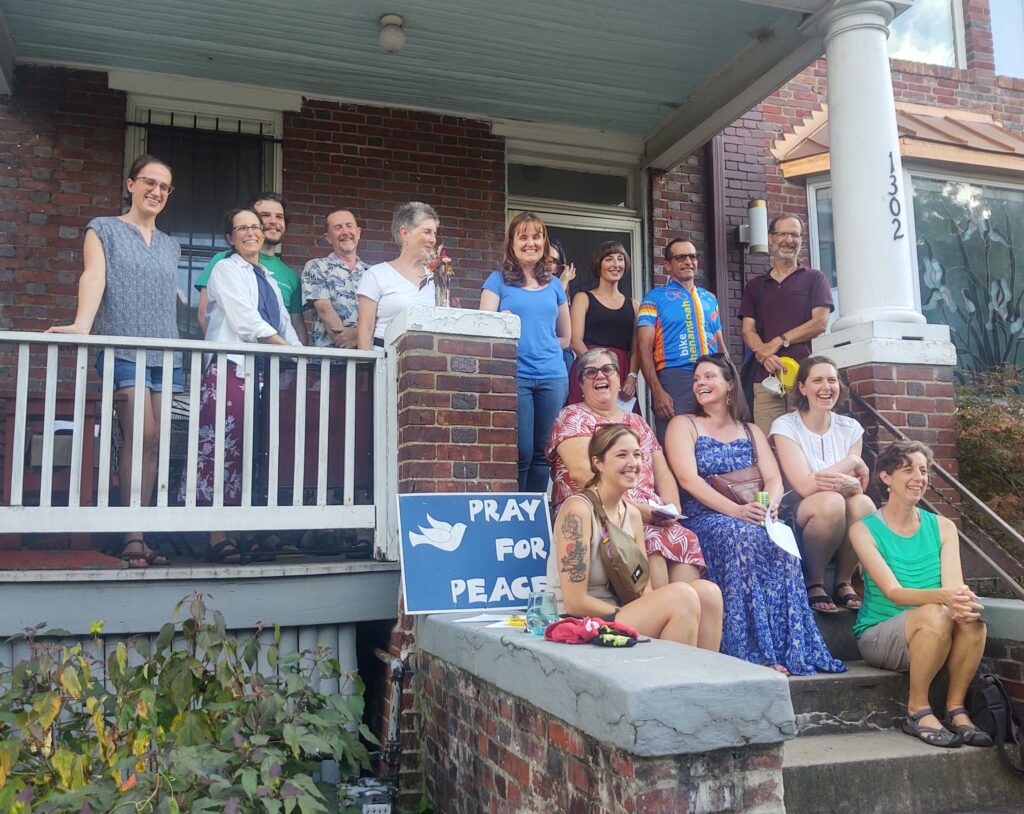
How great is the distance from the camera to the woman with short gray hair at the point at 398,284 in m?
4.70

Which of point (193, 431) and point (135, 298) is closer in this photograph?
point (193, 431)

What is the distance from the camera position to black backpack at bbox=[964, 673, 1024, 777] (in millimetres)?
3557

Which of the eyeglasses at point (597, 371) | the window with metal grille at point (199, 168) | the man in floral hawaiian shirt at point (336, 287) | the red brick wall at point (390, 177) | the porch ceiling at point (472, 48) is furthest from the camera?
the red brick wall at point (390, 177)

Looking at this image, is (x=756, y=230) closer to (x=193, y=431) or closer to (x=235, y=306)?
(x=235, y=306)

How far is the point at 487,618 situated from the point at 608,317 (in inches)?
91.6

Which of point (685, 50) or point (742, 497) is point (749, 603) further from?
point (685, 50)

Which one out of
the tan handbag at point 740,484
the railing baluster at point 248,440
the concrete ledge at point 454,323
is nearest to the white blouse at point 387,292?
the concrete ledge at point 454,323

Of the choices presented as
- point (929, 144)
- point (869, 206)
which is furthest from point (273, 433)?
point (929, 144)

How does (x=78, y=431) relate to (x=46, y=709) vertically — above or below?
above

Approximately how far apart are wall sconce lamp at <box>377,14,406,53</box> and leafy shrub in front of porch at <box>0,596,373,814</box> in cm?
404

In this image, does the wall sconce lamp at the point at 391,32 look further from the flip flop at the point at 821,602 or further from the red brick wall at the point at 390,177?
the flip flop at the point at 821,602

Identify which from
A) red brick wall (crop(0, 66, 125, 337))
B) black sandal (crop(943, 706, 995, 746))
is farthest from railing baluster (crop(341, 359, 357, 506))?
red brick wall (crop(0, 66, 125, 337))

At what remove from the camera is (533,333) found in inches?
187

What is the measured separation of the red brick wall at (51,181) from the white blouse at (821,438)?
4.85m
